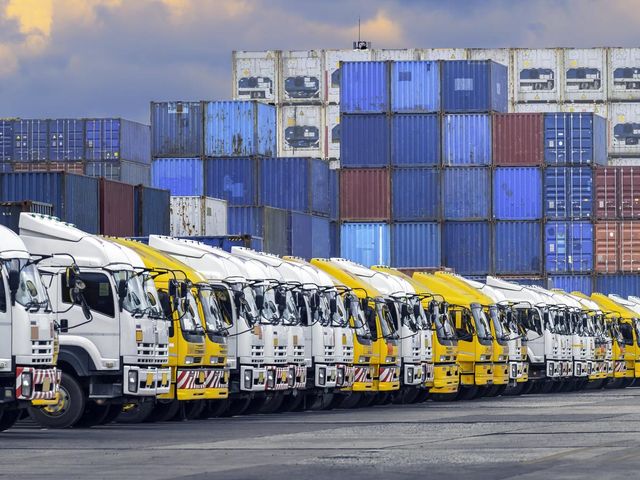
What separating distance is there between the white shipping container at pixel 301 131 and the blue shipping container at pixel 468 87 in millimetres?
27559

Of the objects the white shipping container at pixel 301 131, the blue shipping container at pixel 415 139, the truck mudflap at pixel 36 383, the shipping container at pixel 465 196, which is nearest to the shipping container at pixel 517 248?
the shipping container at pixel 465 196

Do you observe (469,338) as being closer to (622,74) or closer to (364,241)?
(364,241)

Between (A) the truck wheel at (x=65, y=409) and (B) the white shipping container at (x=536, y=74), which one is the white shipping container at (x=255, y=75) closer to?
(B) the white shipping container at (x=536, y=74)

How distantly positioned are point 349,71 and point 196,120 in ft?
26.1

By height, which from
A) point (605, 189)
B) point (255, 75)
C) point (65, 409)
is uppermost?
point (255, 75)

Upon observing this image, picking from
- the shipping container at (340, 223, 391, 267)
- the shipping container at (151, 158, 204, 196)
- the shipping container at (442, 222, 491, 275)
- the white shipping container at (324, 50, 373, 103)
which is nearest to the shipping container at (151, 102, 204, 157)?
the shipping container at (151, 158, 204, 196)

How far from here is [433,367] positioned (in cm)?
4600

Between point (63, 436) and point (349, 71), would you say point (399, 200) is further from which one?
point (63, 436)

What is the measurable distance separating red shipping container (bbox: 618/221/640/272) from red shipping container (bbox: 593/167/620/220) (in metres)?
0.85

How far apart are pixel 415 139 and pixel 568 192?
6816 mm

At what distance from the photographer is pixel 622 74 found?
4277 inches

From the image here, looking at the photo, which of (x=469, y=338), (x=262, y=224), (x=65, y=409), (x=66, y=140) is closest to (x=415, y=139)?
(x=262, y=224)

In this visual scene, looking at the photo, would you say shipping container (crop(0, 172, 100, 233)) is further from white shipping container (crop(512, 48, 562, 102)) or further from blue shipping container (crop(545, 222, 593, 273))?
white shipping container (crop(512, 48, 562, 102))

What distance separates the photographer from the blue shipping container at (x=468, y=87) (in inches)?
3113
